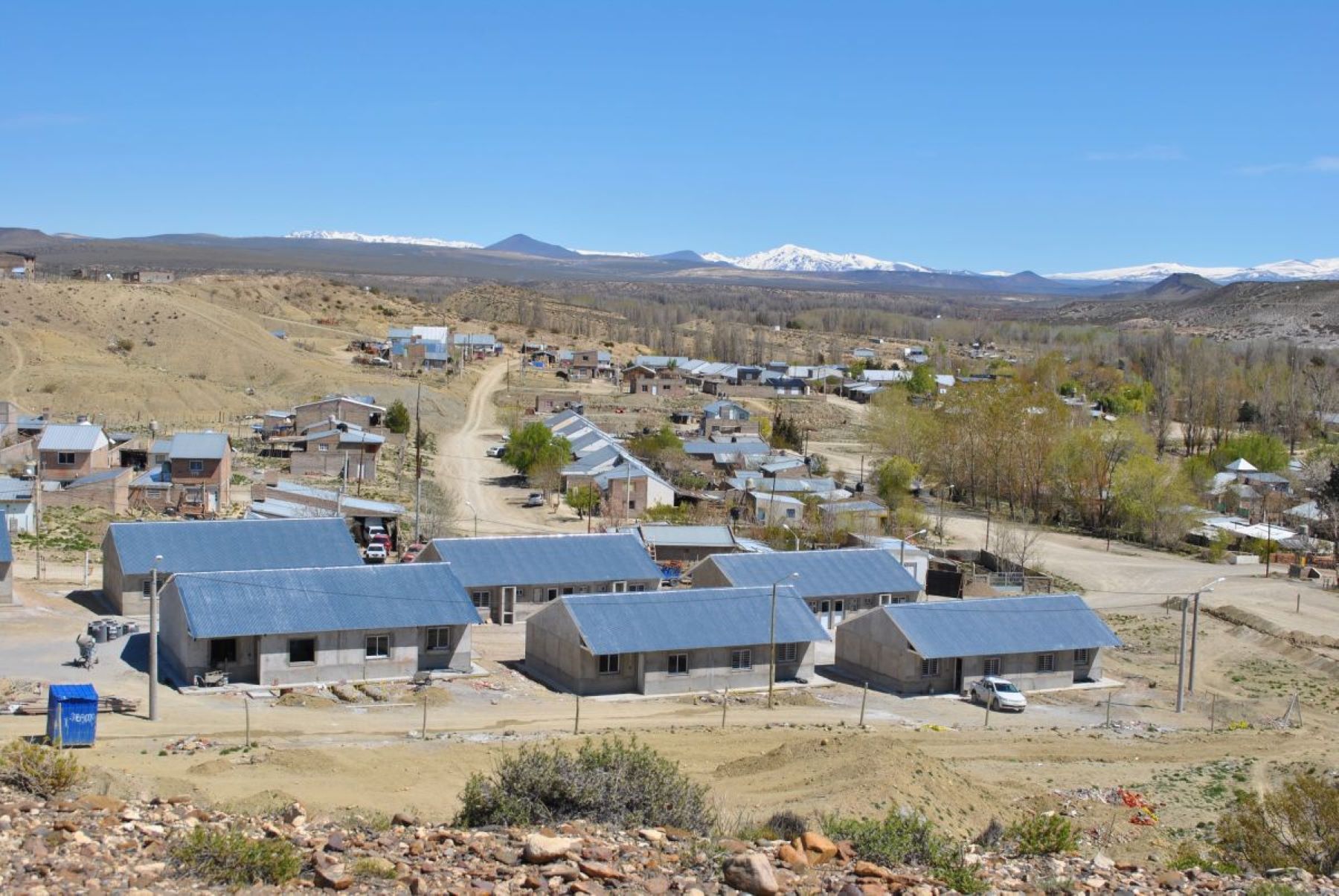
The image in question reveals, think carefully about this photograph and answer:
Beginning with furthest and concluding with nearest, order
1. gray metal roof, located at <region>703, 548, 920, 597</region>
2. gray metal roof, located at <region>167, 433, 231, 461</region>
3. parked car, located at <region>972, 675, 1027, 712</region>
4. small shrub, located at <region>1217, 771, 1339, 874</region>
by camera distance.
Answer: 1. gray metal roof, located at <region>167, 433, 231, 461</region>
2. gray metal roof, located at <region>703, 548, 920, 597</region>
3. parked car, located at <region>972, 675, 1027, 712</region>
4. small shrub, located at <region>1217, 771, 1339, 874</region>

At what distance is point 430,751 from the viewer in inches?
936

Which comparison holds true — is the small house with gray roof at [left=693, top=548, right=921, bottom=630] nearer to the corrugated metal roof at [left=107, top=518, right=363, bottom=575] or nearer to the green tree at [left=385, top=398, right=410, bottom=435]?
the corrugated metal roof at [left=107, top=518, right=363, bottom=575]

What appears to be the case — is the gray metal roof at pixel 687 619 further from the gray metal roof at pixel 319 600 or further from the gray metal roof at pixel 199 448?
the gray metal roof at pixel 199 448

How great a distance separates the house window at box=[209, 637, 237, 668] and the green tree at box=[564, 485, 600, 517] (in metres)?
25.8

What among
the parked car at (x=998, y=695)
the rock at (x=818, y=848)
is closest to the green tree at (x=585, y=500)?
the parked car at (x=998, y=695)

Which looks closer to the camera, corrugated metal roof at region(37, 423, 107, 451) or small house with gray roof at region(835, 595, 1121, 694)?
small house with gray roof at region(835, 595, 1121, 694)

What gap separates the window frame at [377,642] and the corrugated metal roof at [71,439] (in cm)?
2783

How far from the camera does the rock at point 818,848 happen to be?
14359mm

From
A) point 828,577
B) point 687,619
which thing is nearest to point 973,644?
point 828,577

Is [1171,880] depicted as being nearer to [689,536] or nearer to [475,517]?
[689,536]

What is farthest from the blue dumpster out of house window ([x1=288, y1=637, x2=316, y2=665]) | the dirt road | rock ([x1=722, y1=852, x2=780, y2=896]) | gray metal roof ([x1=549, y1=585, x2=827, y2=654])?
the dirt road

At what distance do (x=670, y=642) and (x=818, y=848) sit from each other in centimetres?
1664

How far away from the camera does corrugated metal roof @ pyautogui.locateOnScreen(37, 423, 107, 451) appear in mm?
53000

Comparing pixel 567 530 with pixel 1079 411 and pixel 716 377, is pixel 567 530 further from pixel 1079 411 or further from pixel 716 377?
pixel 716 377
